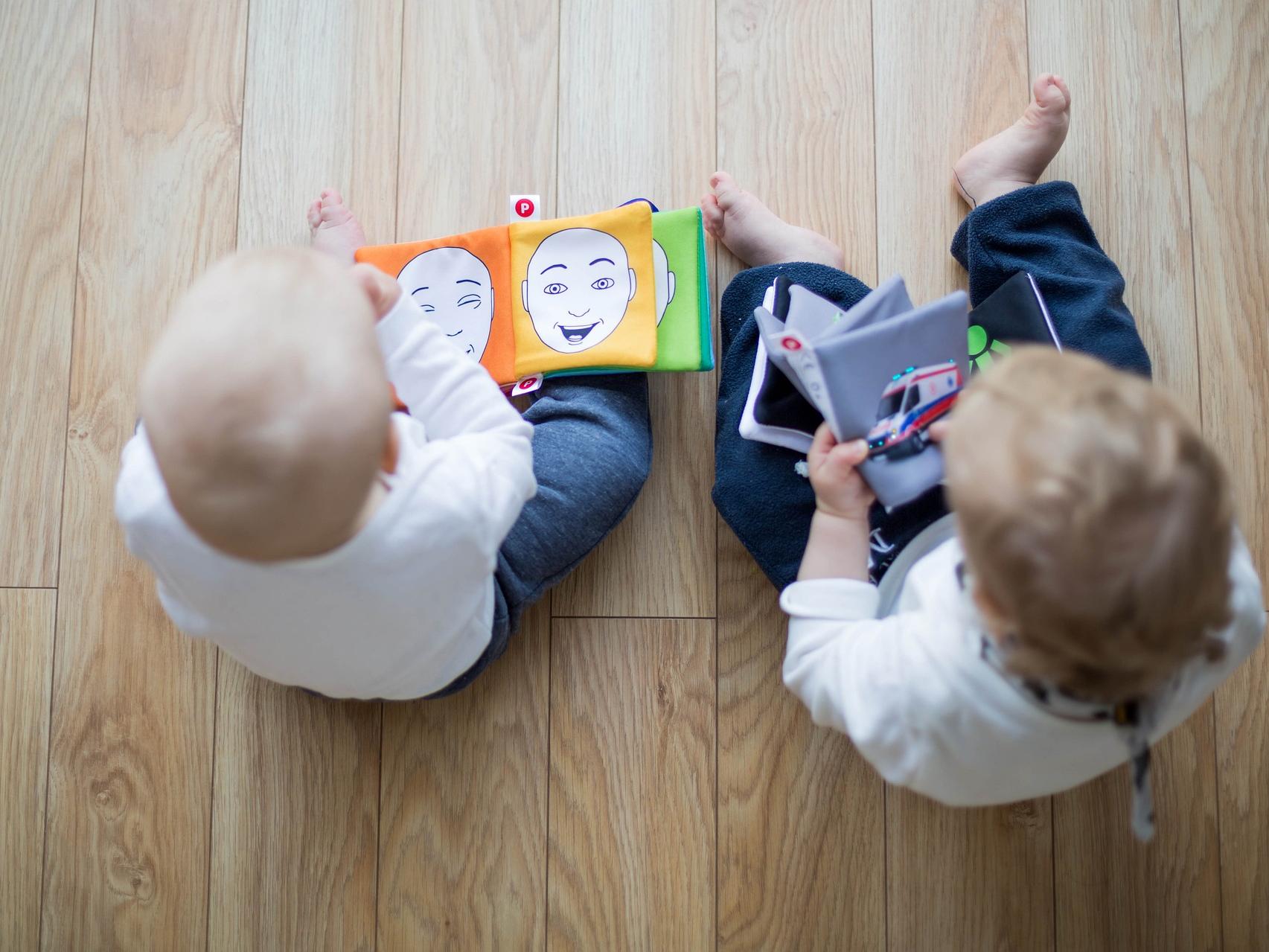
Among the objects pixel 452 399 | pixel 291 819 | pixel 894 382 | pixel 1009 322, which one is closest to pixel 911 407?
pixel 894 382

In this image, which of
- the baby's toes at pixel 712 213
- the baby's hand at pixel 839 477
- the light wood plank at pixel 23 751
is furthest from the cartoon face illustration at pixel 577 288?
the light wood plank at pixel 23 751

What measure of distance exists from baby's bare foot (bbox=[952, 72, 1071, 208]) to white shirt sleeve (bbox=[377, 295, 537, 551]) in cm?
51

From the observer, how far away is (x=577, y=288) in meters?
0.83

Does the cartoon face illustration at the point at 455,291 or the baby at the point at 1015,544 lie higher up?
the cartoon face illustration at the point at 455,291

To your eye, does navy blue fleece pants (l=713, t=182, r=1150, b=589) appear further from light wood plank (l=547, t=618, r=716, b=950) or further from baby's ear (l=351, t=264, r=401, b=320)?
baby's ear (l=351, t=264, r=401, b=320)

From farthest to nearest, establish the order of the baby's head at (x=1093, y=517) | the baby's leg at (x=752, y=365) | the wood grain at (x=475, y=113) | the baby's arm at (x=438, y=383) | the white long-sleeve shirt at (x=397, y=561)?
the wood grain at (x=475, y=113) < the baby's leg at (x=752, y=365) < the baby's arm at (x=438, y=383) < the white long-sleeve shirt at (x=397, y=561) < the baby's head at (x=1093, y=517)

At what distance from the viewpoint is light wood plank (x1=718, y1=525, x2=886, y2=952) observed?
0.84 meters

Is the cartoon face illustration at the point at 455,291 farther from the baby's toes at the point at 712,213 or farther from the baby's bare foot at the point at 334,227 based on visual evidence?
the baby's toes at the point at 712,213

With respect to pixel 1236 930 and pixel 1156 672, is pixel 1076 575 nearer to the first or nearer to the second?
pixel 1156 672

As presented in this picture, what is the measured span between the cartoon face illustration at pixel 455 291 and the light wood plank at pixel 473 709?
0.07 metres

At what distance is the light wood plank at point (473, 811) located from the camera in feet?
2.79

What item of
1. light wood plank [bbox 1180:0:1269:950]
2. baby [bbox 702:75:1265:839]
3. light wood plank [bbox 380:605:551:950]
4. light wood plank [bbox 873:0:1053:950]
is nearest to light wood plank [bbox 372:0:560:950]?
light wood plank [bbox 380:605:551:950]

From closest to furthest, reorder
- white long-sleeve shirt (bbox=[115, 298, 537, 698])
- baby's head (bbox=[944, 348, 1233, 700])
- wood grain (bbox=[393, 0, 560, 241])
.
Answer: baby's head (bbox=[944, 348, 1233, 700]) → white long-sleeve shirt (bbox=[115, 298, 537, 698]) → wood grain (bbox=[393, 0, 560, 241])

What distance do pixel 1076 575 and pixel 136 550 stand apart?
596 millimetres
